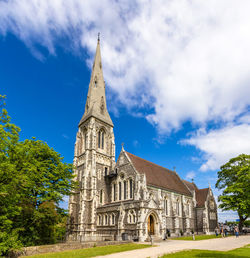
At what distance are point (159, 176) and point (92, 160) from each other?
12.1m

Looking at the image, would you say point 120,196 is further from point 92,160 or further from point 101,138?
point 101,138

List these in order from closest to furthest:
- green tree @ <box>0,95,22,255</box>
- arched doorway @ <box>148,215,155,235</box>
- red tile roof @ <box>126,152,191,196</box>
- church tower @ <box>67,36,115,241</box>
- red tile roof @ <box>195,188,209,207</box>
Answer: green tree @ <box>0,95,22,255</box>
arched doorway @ <box>148,215,155,235</box>
church tower @ <box>67,36,115,241</box>
red tile roof @ <box>126,152,191,196</box>
red tile roof @ <box>195,188,209,207</box>

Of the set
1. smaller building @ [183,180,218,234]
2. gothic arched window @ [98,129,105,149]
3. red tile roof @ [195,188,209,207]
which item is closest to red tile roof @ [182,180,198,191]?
smaller building @ [183,180,218,234]

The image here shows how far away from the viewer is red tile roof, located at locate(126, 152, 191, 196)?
32.8 metres

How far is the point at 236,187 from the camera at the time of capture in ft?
107

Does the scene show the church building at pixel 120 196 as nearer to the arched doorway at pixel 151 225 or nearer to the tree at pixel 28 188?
the arched doorway at pixel 151 225

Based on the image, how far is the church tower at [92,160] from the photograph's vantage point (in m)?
31.1

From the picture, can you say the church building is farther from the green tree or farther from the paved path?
the green tree

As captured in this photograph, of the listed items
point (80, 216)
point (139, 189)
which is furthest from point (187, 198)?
point (80, 216)

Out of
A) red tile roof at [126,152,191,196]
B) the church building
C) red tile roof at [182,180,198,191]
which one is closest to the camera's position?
the church building

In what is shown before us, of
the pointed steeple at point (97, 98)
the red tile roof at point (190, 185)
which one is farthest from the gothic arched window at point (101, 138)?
the red tile roof at point (190, 185)

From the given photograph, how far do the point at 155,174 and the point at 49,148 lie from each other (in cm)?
1901

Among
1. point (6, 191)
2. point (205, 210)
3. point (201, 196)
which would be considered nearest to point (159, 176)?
point (205, 210)

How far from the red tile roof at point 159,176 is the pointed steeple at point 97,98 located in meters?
10.9
